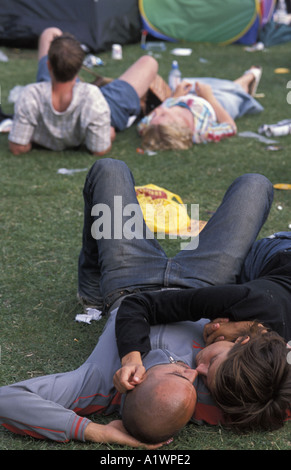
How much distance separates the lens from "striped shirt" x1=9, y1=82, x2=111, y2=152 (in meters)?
5.19

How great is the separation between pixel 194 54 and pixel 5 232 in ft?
21.0

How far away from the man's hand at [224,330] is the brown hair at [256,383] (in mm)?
93

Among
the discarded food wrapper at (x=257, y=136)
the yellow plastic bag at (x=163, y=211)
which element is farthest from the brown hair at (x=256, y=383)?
the discarded food wrapper at (x=257, y=136)

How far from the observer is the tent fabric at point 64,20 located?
916 cm

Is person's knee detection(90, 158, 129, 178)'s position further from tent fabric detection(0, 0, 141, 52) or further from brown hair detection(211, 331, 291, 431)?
tent fabric detection(0, 0, 141, 52)

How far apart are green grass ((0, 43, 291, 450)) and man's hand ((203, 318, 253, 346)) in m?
0.33

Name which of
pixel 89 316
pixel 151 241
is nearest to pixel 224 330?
pixel 151 241

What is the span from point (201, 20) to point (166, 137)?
18.2 ft

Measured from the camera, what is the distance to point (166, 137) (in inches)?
215

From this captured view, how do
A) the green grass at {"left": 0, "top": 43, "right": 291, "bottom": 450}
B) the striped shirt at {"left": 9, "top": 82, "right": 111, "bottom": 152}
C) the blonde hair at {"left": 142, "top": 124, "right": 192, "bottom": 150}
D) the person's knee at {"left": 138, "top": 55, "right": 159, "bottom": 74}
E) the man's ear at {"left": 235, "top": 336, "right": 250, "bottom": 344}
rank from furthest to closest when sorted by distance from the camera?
1. the person's knee at {"left": 138, "top": 55, "right": 159, "bottom": 74}
2. the blonde hair at {"left": 142, "top": 124, "right": 192, "bottom": 150}
3. the striped shirt at {"left": 9, "top": 82, "right": 111, "bottom": 152}
4. the green grass at {"left": 0, "top": 43, "right": 291, "bottom": 450}
5. the man's ear at {"left": 235, "top": 336, "right": 250, "bottom": 344}

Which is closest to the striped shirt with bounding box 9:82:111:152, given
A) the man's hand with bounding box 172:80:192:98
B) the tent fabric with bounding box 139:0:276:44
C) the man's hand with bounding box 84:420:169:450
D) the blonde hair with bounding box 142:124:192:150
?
the blonde hair with bounding box 142:124:192:150

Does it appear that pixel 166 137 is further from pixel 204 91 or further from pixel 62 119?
pixel 62 119

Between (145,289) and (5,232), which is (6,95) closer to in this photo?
(5,232)

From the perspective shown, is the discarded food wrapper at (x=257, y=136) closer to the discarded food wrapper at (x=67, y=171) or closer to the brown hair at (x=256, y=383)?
the discarded food wrapper at (x=67, y=171)
